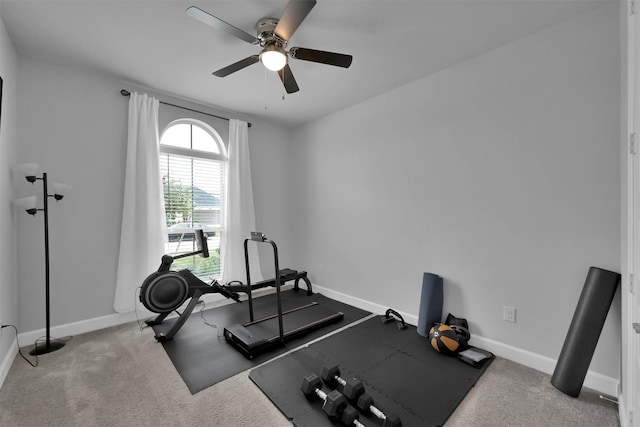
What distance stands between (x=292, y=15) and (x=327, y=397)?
2.46 metres

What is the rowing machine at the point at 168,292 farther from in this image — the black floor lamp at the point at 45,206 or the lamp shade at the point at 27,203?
the lamp shade at the point at 27,203

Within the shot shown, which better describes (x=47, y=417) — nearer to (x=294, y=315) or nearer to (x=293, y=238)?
(x=294, y=315)

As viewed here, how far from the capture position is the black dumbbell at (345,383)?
1.80 m

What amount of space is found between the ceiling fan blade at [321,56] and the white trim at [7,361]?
3301mm

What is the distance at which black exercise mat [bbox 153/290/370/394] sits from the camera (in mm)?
2225

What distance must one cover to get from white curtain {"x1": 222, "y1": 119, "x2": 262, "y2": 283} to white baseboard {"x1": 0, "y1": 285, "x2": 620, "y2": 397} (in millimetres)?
567

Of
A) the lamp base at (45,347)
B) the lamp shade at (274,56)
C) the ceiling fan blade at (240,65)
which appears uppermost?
the ceiling fan blade at (240,65)

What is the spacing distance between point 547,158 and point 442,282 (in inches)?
57.1

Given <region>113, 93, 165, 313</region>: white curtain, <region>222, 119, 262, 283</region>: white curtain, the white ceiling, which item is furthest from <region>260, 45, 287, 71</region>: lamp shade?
<region>222, 119, 262, 283</region>: white curtain

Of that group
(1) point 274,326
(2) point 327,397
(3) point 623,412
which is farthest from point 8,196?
(3) point 623,412

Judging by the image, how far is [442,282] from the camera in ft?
9.33

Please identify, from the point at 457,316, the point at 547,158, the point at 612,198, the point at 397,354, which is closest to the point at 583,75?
the point at 547,158

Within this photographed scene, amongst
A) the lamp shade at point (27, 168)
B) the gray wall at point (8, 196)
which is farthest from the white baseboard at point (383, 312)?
the lamp shade at point (27, 168)

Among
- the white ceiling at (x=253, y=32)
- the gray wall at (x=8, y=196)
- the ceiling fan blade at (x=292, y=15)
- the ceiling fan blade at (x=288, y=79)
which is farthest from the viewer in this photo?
the ceiling fan blade at (x=288, y=79)
